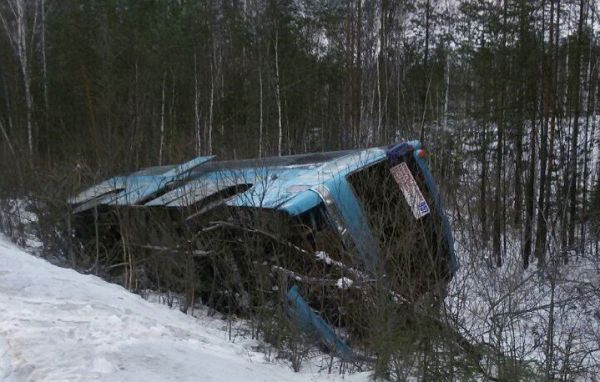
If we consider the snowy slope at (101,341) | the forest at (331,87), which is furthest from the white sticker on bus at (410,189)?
the forest at (331,87)

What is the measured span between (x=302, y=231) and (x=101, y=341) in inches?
90.2

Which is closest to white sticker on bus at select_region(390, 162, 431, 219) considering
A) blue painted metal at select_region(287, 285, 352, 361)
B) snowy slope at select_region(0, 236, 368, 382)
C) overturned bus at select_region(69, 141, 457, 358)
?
overturned bus at select_region(69, 141, 457, 358)

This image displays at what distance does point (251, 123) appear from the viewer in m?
20.7

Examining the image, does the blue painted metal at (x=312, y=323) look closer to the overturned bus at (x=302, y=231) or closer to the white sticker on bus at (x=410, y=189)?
the overturned bus at (x=302, y=231)

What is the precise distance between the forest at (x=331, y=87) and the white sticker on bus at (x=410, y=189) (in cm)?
343

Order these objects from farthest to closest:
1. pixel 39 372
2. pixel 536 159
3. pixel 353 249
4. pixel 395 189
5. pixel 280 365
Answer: pixel 536 159 → pixel 395 189 → pixel 353 249 → pixel 280 365 → pixel 39 372

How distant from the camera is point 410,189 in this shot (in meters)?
5.74

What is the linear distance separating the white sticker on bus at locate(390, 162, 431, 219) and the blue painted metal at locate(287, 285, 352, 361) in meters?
1.45

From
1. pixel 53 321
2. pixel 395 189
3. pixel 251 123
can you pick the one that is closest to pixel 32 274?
pixel 53 321

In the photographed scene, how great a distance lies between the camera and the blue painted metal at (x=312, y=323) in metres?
4.98

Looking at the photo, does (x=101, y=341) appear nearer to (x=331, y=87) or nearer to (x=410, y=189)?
(x=410, y=189)

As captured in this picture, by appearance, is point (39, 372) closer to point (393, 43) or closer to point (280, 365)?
point (280, 365)

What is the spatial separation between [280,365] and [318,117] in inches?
760

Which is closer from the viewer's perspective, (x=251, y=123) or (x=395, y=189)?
(x=395, y=189)
